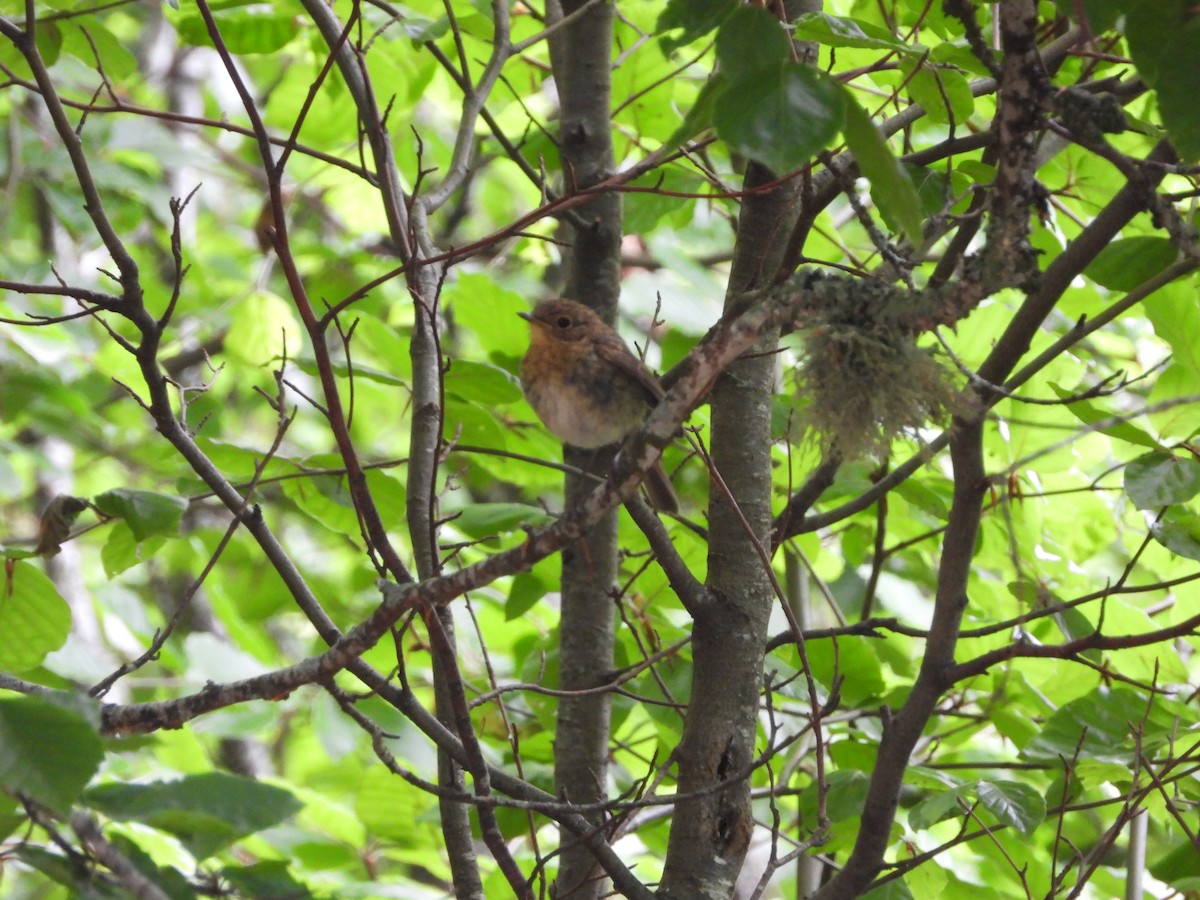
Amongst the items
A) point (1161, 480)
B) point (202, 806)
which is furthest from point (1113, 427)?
point (202, 806)

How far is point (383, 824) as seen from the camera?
12.1 feet

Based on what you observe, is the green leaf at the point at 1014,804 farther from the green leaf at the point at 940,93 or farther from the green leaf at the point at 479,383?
the green leaf at the point at 479,383

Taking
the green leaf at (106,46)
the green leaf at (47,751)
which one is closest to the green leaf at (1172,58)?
the green leaf at (47,751)

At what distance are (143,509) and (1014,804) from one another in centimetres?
176

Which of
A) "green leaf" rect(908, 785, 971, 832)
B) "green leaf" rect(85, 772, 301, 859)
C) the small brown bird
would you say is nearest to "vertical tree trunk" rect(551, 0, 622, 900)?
the small brown bird

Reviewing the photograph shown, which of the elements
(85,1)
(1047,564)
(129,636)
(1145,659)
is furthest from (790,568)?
(129,636)

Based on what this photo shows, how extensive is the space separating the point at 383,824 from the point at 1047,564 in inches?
83.5

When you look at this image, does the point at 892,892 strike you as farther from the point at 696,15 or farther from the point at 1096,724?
the point at 696,15

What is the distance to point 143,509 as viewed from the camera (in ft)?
7.90

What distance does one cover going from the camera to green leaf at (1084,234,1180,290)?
2.06m

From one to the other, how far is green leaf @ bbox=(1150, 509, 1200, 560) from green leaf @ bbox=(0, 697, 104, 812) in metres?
1.80

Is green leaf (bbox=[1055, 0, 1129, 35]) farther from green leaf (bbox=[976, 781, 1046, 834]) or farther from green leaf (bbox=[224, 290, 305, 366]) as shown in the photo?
green leaf (bbox=[224, 290, 305, 366])

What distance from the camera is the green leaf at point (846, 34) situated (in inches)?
69.2

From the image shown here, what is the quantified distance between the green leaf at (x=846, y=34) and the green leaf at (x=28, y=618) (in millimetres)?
1727
